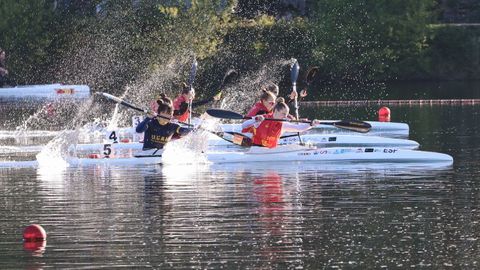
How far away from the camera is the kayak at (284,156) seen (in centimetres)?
2647

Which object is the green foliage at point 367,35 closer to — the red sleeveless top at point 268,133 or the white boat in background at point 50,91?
the white boat in background at point 50,91

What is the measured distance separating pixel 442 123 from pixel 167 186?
16.5 metres

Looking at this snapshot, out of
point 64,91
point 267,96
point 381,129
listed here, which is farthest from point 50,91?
point 267,96

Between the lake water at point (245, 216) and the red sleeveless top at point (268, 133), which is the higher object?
the red sleeveless top at point (268, 133)

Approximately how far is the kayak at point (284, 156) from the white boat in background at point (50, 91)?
77.9 ft

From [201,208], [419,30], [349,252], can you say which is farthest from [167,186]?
[419,30]

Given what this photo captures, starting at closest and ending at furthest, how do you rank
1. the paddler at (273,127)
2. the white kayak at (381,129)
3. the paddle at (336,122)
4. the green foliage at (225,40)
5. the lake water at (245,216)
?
the lake water at (245,216) → the paddle at (336,122) → the paddler at (273,127) → the white kayak at (381,129) → the green foliage at (225,40)

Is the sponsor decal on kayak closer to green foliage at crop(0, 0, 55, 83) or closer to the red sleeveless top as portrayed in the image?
green foliage at crop(0, 0, 55, 83)

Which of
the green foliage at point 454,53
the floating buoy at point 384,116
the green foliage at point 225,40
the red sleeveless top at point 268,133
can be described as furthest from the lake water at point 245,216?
the green foliage at point 454,53

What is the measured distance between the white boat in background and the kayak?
77.9 ft

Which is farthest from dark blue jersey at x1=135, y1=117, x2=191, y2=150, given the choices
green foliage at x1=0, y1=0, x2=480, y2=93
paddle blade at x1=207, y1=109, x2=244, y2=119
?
green foliage at x1=0, y1=0, x2=480, y2=93

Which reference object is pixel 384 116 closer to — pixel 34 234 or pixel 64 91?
pixel 64 91

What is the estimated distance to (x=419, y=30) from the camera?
197 feet

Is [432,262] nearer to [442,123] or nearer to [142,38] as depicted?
[442,123]
